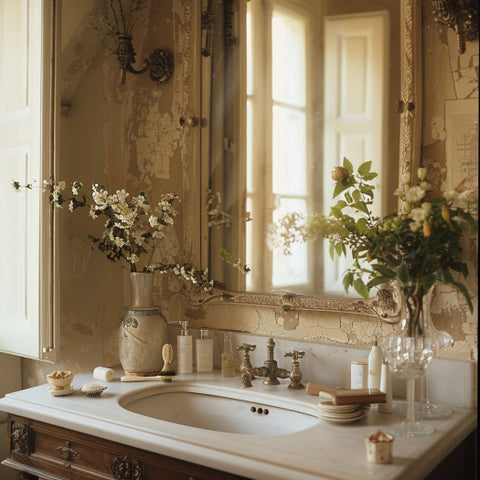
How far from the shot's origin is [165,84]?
90.3 inches

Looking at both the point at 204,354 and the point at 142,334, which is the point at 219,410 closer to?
the point at 204,354

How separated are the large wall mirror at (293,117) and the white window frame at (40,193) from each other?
507 millimetres

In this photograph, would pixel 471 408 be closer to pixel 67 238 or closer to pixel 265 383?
pixel 265 383

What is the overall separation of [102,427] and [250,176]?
908 mm

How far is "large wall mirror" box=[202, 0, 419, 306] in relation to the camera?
5.85 feet

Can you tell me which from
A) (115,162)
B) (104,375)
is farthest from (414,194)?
(115,162)

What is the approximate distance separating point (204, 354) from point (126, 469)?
0.55 m

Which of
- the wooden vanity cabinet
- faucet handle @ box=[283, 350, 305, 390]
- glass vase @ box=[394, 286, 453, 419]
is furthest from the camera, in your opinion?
faucet handle @ box=[283, 350, 305, 390]

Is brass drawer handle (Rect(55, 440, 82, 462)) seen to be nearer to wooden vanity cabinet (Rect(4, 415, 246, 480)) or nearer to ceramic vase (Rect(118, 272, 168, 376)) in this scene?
wooden vanity cabinet (Rect(4, 415, 246, 480))

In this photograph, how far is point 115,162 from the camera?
240cm

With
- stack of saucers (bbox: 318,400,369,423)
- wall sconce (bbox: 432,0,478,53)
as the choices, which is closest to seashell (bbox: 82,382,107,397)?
stack of saucers (bbox: 318,400,369,423)

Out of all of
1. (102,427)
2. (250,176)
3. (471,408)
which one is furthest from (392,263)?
(102,427)

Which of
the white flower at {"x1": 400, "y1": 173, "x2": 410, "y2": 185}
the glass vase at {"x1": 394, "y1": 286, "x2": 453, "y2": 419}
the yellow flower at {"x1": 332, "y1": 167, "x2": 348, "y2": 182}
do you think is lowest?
the glass vase at {"x1": 394, "y1": 286, "x2": 453, "y2": 419}

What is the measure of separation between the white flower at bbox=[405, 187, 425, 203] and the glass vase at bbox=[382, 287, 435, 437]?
0.77ft
